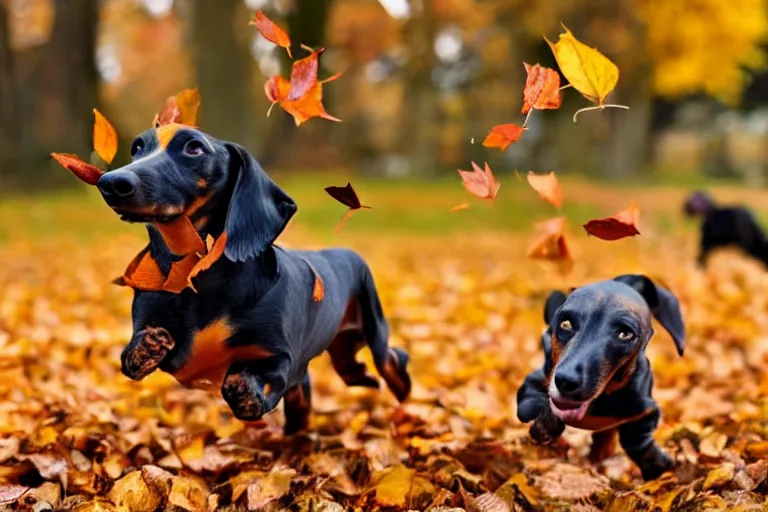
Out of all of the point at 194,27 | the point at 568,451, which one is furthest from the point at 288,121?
the point at 568,451

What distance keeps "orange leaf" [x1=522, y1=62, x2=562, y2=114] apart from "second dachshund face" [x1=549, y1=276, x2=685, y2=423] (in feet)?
2.08

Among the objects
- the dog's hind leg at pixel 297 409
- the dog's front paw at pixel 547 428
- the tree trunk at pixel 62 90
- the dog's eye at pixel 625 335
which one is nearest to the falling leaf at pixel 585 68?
the dog's eye at pixel 625 335

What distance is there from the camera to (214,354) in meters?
2.75

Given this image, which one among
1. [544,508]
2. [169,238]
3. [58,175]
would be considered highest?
[169,238]

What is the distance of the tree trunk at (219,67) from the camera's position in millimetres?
16859

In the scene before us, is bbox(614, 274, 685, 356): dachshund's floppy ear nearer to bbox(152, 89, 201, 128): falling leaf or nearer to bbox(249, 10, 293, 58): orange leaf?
bbox(249, 10, 293, 58): orange leaf

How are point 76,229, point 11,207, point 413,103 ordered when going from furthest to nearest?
point 413,103 → point 11,207 → point 76,229

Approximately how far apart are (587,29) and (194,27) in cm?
928

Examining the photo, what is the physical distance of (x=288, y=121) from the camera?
22.7 meters

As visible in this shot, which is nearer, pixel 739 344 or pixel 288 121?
pixel 739 344

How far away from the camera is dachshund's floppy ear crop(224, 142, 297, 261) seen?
264cm

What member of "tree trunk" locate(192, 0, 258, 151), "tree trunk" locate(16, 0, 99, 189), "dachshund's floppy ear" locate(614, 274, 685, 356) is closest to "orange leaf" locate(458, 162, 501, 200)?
"dachshund's floppy ear" locate(614, 274, 685, 356)

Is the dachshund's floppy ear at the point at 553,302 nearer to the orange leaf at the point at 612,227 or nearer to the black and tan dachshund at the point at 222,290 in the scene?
the orange leaf at the point at 612,227

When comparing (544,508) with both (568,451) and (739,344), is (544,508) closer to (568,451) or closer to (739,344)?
(568,451)
